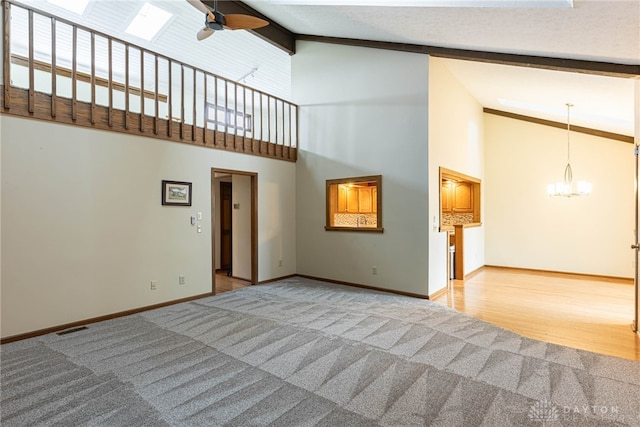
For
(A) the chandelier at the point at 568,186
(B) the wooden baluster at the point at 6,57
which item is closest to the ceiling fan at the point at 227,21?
(B) the wooden baluster at the point at 6,57

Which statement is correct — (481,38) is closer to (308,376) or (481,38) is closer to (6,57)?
(308,376)

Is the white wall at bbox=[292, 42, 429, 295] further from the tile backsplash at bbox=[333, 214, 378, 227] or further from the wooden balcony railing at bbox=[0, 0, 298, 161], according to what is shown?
the wooden balcony railing at bbox=[0, 0, 298, 161]

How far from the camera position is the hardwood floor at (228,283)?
566cm

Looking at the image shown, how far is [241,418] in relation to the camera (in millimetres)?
2086

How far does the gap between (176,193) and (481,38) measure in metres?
4.47

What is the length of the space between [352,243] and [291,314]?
199 centimetres

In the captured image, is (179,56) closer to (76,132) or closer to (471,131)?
(76,132)

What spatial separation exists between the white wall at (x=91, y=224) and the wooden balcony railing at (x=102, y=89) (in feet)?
0.62

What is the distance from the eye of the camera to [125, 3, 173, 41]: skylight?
5.59 m

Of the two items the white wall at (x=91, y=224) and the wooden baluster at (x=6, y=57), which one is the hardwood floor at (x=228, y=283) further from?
the wooden baluster at (x=6, y=57)

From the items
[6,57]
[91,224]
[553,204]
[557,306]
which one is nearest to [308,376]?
[91,224]

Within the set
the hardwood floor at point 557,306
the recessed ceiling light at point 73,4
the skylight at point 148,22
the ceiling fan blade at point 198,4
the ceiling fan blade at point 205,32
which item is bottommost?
the hardwood floor at point 557,306

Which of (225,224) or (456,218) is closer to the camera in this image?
(456,218)

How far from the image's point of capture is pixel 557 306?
4.62 meters
